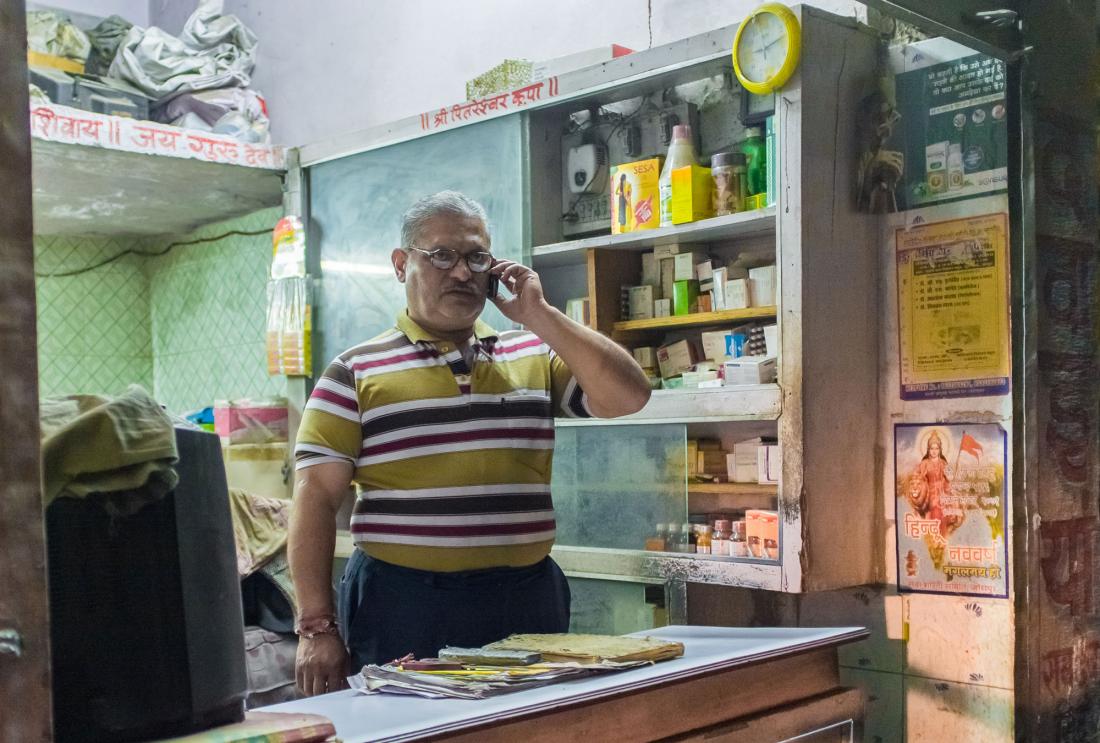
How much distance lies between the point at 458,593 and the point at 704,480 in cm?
134

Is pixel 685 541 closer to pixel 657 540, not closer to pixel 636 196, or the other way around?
pixel 657 540

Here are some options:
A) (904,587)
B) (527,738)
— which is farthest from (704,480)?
(527,738)

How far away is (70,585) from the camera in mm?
1098

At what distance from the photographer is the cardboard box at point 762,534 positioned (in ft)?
10.4

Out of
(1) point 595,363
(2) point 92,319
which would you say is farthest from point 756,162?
(2) point 92,319

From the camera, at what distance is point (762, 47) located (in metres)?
3.10

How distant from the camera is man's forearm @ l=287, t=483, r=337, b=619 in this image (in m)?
2.33

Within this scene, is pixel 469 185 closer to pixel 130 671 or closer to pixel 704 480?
pixel 704 480

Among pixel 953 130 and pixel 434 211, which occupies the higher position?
pixel 953 130

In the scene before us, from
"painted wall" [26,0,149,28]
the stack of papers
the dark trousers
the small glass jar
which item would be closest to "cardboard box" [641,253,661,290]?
the small glass jar

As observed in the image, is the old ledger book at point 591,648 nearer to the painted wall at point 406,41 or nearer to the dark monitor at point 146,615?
the dark monitor at point 146,615

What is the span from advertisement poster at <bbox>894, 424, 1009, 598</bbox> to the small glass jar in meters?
0.81

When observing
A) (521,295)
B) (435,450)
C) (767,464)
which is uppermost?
(521,295)

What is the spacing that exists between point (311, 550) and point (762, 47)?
6.00 ft
